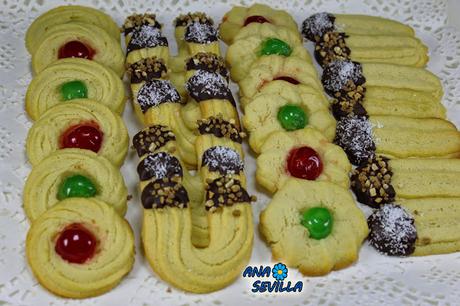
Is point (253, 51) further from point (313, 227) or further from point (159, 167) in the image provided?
point (313, 227)

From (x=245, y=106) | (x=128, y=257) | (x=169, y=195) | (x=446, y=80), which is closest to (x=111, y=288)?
(x=128, y=257)

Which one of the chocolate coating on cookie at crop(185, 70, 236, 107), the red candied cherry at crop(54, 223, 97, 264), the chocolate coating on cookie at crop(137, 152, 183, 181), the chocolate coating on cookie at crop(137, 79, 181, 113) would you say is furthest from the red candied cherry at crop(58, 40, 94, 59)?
the red candied cherry at crop(54, 223, 97, 264)

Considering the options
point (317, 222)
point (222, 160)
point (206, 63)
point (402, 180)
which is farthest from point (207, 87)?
point (402, 180)

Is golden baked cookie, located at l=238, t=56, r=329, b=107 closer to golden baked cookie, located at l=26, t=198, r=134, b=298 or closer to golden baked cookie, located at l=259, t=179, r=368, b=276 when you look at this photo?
golden baked cookie, located at l=259, t=179, r=368, b=276

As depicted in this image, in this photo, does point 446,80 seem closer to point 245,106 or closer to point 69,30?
point 245,106

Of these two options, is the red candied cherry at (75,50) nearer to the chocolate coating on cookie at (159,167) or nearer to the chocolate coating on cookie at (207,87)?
the chocolate coating on cookie at (207,87)
